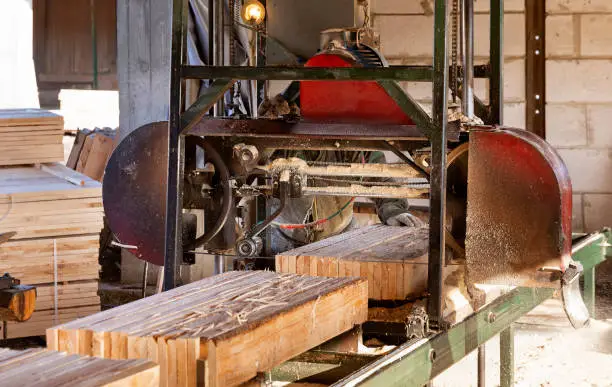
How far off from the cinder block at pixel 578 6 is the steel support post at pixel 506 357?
14.8 feet

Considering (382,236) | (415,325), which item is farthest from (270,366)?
(382,236)

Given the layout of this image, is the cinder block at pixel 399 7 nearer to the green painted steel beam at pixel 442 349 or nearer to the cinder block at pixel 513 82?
the cinder block at pixel 513 82

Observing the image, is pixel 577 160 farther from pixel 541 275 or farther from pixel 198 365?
pixel 198 365

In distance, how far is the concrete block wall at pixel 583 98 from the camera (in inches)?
368

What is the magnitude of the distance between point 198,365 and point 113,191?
1.95 m

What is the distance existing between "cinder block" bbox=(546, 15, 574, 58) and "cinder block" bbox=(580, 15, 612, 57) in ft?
0.34

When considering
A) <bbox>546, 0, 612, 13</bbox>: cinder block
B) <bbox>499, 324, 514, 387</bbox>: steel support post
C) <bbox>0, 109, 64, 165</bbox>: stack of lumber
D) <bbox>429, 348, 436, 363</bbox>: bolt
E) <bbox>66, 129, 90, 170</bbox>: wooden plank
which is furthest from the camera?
<bbox>66, 129, 90, 170</bbox>: wooden plank

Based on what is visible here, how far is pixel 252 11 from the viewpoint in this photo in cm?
482

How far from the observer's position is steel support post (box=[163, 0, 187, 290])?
13.9 ft

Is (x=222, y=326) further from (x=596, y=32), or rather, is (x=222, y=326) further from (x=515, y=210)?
(x=596, y=32)

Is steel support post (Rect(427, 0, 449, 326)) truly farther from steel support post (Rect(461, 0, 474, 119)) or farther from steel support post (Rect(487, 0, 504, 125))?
steel support post (Rect(487, 0, 504, 125))

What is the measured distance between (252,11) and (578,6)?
5.42 meters

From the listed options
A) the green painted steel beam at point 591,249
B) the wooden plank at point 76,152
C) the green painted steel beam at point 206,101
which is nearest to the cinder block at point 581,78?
the green painted steel beam at point 591,249

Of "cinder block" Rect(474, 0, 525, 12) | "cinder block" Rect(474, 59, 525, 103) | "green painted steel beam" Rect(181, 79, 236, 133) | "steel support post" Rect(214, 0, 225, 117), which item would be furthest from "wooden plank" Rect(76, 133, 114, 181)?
"green painted steel beam" Rect(181, 79, 236, 133)
